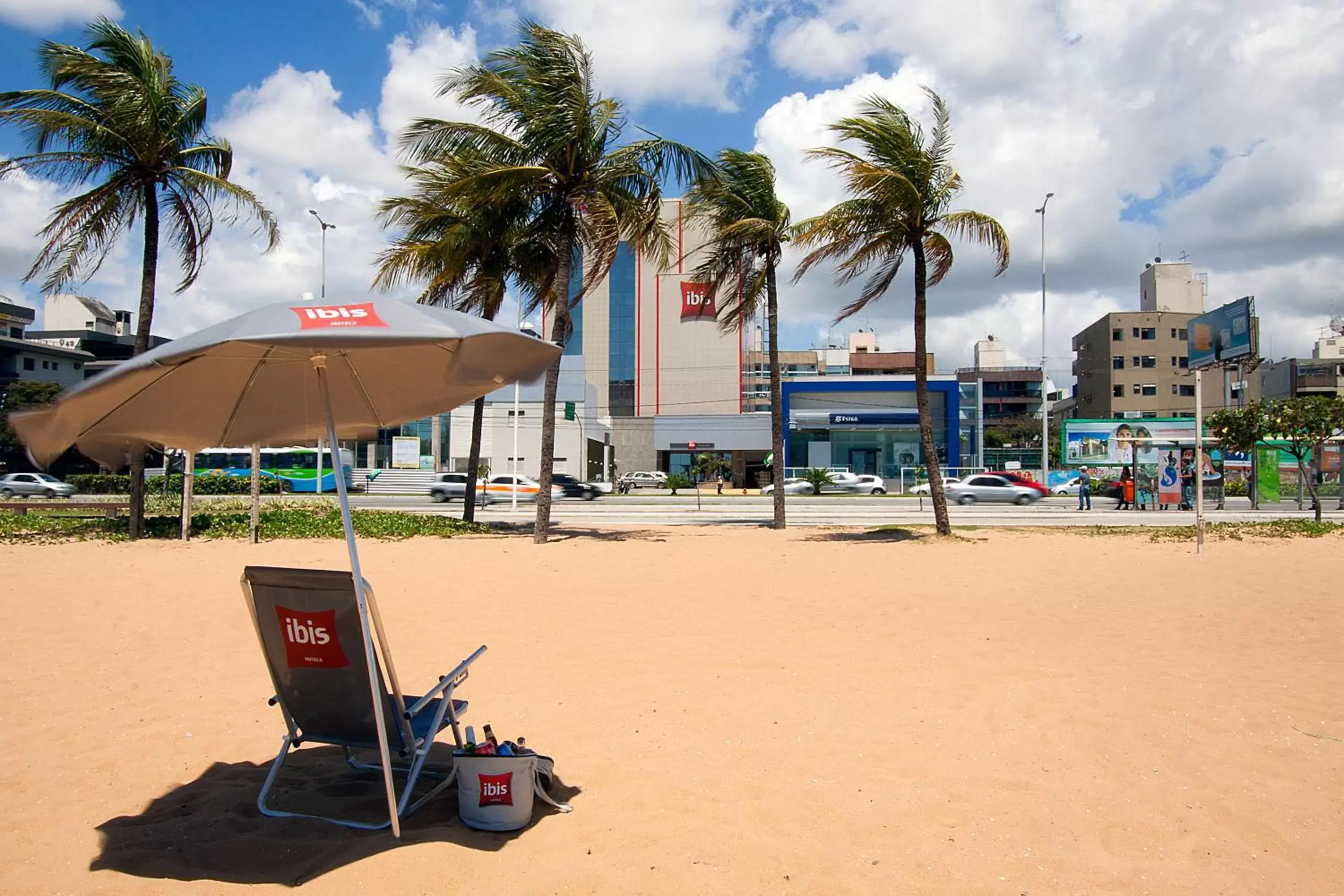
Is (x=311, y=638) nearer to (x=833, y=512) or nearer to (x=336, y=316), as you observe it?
(x=336, y=316)

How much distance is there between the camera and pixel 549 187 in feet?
55.9

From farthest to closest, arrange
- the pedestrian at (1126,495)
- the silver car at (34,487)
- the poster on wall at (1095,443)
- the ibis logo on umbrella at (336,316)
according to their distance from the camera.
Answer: the poster on wall at (1095,443) < the silver car at (34,487) < the pedestrian at (1126,495) < the ibis logo on umbrella at (336,316)

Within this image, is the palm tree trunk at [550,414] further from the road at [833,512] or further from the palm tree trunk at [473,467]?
the road at [833,512]

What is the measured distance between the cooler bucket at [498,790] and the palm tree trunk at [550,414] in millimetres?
12177

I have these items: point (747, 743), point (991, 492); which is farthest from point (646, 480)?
point (747, 743)

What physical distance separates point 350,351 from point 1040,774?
3.76 meters

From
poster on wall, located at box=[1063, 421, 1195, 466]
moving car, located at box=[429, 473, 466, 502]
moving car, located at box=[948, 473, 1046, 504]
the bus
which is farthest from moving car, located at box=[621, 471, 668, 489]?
poster on wall, located at box=[1063, 421, 1195, 466]

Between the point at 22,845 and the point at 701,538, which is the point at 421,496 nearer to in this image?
the point at 701,538

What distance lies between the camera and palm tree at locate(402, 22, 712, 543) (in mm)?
15977

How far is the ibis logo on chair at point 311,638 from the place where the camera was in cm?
375

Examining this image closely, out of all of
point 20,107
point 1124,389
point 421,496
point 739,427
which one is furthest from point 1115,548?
point 1124,389

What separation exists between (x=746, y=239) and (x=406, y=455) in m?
39.0

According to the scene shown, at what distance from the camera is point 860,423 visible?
171 ft

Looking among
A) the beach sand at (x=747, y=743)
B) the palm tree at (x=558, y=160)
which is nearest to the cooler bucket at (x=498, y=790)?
the beach sand at (x=747, y=743)
